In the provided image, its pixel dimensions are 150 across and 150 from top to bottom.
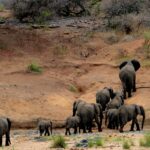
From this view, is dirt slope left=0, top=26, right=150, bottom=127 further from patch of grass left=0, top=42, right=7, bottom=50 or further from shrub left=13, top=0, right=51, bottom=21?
shrub left=13, top=0, right=51, bottom=21

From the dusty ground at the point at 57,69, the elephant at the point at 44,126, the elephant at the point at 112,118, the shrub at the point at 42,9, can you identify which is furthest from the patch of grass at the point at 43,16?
the elephant at the point at 44,126

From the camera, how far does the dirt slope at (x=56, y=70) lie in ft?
88.3

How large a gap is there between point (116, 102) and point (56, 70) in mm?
8187

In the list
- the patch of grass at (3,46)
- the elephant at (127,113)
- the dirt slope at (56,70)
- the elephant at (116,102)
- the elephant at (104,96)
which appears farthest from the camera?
the patch of grass at (3,46)

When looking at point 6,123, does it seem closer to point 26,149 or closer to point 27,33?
point 26,149

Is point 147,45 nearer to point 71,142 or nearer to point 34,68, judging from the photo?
point 34,68

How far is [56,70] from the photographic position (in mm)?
32938

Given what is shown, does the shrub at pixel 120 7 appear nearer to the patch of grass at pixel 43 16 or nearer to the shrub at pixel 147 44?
the patch of grass at pixel 43 16

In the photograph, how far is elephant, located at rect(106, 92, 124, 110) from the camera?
2509 cm

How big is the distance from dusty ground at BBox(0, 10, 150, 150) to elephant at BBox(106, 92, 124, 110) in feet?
3.58

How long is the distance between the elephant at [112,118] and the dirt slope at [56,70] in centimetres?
260

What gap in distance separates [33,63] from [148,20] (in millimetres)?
9684

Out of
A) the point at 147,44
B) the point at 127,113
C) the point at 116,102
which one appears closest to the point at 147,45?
the point at 147,44

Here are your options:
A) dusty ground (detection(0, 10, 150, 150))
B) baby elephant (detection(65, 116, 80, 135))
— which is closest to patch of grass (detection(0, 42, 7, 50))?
dusty ground (detection(0, 10, 150, 150))
